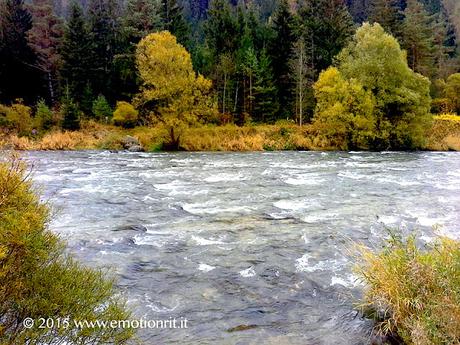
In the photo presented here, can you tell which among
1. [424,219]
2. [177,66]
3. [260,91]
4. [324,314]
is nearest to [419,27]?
[260,91]

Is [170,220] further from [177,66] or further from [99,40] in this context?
[99,40]

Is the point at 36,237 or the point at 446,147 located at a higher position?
the point at 36,237

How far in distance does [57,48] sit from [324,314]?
52.3 meters

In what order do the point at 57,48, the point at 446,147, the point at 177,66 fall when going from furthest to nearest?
the point at 57,48 → the point at 446,147 → the point at 177,66

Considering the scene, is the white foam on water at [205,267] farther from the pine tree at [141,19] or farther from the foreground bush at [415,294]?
the pine tree at [141,19]

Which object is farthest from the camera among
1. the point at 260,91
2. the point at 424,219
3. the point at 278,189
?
the point at 260,91

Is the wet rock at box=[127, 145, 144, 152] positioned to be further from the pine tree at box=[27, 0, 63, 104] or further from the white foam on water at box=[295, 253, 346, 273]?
the white foam on water at box=[295, 253, 346, 273]

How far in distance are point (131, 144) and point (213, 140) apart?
6.81m

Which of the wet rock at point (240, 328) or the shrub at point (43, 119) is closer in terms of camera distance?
the wet rock at point (240, 328)

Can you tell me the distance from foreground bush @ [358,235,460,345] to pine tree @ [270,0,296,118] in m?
44.8

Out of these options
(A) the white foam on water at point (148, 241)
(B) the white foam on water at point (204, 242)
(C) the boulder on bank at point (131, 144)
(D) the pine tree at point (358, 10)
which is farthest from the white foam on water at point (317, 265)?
(D) the pine tree at point (358, 10)

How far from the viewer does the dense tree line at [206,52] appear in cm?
4781

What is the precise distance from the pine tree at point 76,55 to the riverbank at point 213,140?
42.9ft

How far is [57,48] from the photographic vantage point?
168ft
